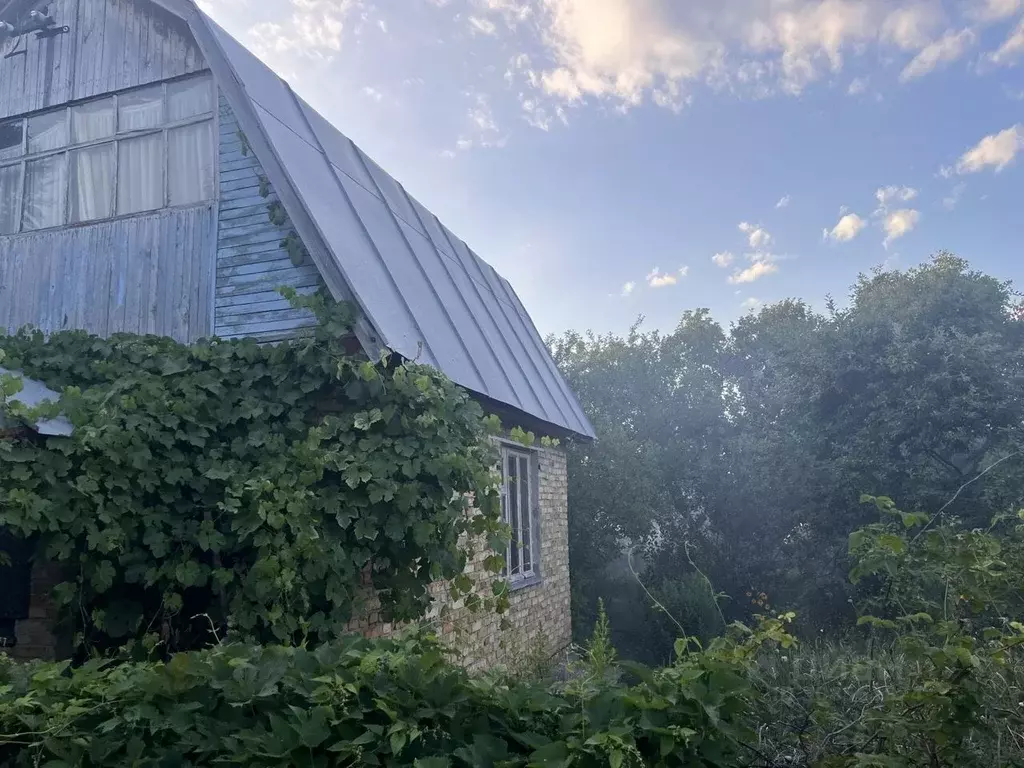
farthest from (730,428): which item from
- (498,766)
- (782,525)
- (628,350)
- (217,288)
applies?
(498,766)

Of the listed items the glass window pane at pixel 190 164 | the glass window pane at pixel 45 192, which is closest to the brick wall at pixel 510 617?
the glass window pane at pixel 190 164

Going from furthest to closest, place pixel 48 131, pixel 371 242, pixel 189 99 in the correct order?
1. pixel 48 131
2. pixel 189 99
3. pixel 371 242

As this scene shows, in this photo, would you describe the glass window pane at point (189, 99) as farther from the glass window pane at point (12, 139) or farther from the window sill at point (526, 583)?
the window sill at point (526, 583)

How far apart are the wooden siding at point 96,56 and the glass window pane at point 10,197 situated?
642 mm

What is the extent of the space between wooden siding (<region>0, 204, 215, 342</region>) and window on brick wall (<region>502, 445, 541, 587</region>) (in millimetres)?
3853

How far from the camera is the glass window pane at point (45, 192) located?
7.45 m

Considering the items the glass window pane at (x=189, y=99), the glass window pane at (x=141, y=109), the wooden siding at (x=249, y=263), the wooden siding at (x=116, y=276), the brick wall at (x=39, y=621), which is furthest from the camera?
the glass window pane at (x=141, y=109)

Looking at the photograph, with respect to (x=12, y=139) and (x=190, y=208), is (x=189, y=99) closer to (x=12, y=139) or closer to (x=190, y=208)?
(x=190, y=208)

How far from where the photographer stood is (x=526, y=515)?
9.52 metres

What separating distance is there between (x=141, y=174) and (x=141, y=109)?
0.69m

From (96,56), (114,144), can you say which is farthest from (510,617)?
(96,56)

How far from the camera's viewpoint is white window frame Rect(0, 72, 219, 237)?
688cm

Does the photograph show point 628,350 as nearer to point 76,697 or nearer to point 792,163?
point 792,163

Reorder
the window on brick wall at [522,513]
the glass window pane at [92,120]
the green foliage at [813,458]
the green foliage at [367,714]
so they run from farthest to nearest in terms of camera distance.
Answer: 1. the green foliage at [813,458]
2. the window on brick wall at [522,513]
3. the glass window pane at [92,120]
4. the green foliage at [367,714]
